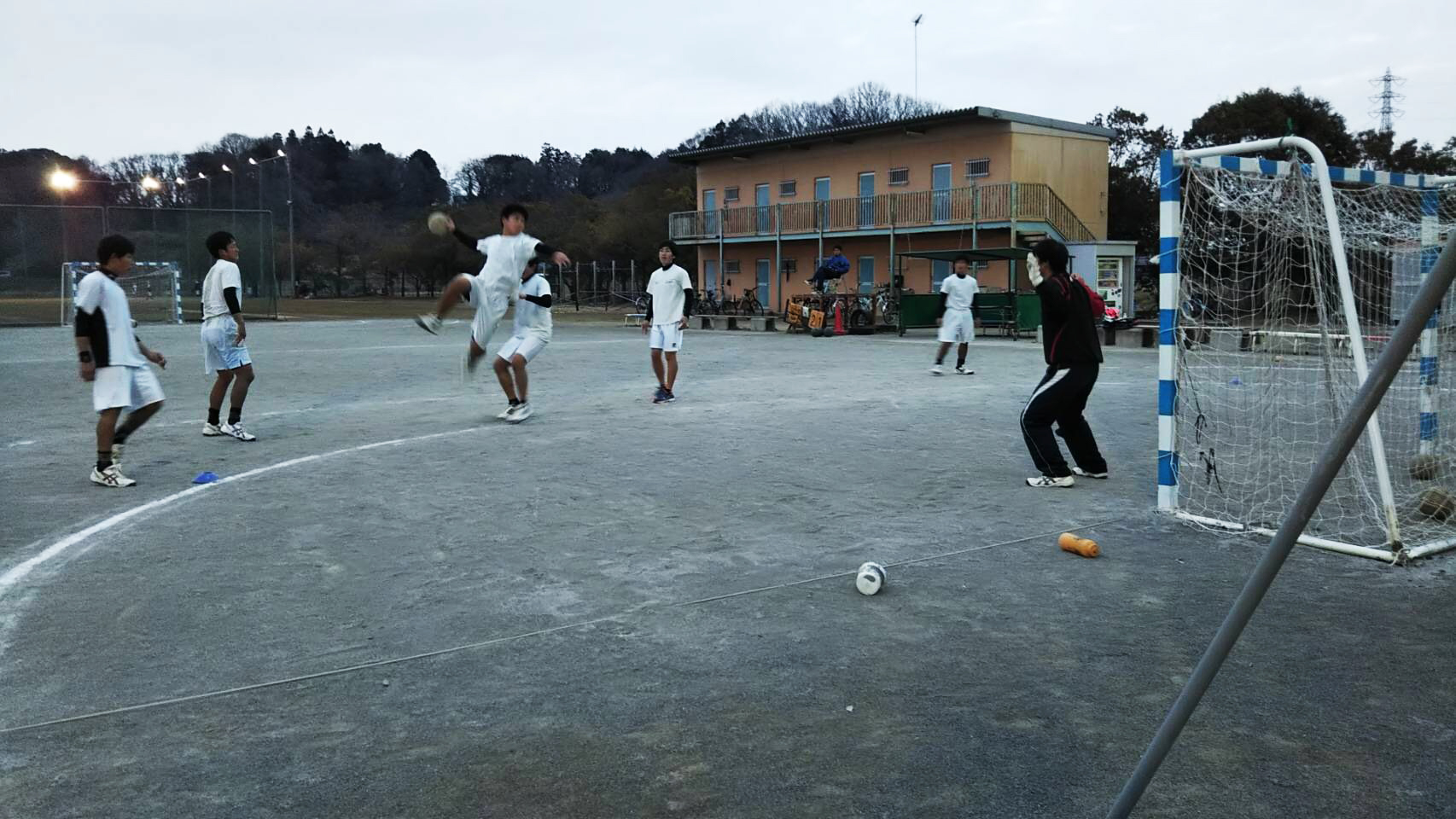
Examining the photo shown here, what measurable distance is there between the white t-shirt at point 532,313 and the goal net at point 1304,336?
646cm

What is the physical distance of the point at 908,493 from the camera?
7.68m

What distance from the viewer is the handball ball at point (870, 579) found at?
5266 millimetres

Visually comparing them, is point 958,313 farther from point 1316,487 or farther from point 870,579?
point 1316,487

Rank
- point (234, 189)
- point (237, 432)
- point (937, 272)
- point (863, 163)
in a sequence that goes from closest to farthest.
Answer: point (237, 432) → point (937, 272) → point (863, 163) → point (234, 189)

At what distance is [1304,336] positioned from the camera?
7594 mm

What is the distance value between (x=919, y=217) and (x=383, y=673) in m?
36.7

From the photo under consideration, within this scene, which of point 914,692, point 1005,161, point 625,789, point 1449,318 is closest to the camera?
point 625,789

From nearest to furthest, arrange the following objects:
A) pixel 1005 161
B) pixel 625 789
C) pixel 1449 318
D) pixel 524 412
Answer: pixel 625 789 → pixel 1449 318 → pixel 524 412 → pixel 1005 161

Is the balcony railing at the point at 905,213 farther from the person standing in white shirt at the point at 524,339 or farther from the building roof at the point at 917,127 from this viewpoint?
the person standing in white shirt at the point at 524,339

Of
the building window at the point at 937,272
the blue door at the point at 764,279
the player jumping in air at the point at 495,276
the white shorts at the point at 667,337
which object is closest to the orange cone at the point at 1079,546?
the player jumping in air at the point at 495,276

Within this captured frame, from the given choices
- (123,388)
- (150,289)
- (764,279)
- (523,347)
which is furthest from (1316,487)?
(764,279)

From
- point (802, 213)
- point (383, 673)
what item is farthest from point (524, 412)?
point (802, 213)

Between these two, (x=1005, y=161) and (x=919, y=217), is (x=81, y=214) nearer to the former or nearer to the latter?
(x=919, y=217)

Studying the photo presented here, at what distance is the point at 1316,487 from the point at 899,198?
128 ft
